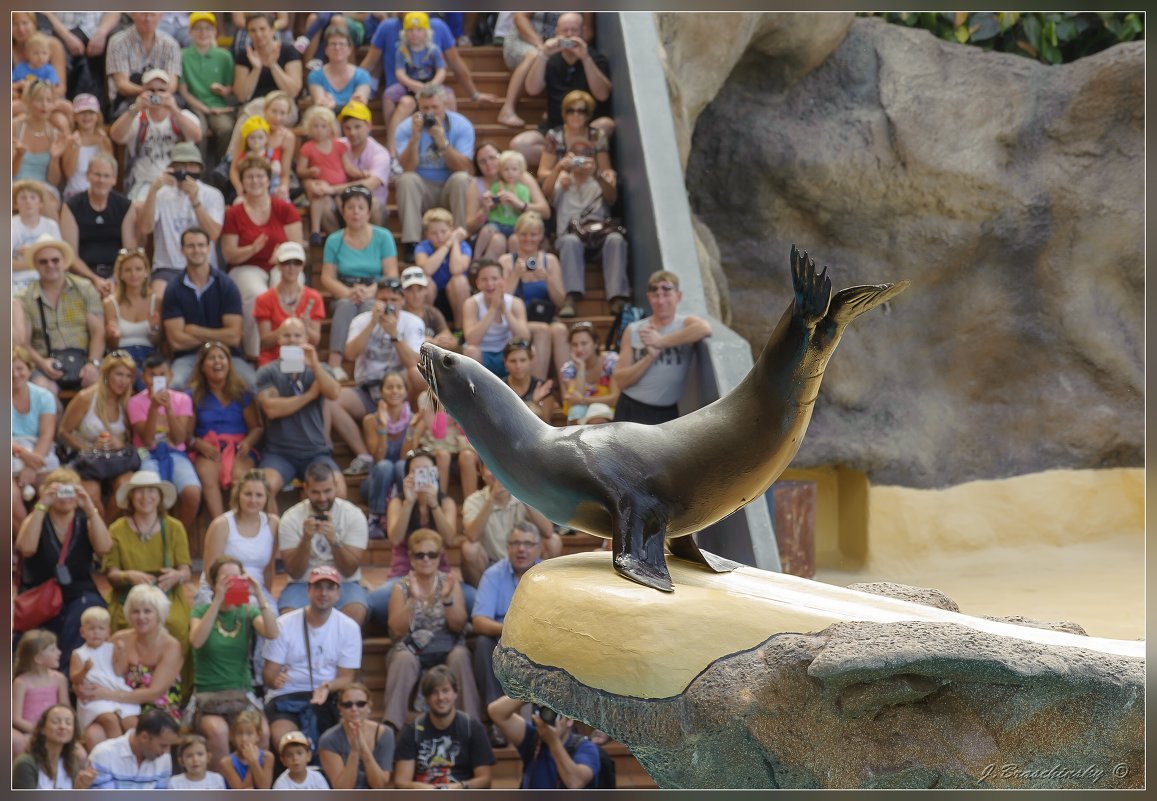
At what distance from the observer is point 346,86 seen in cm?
863

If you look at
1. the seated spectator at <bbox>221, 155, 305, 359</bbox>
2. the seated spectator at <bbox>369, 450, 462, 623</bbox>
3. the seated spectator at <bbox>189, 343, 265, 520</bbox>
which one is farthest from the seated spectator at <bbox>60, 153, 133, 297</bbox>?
the seated spectator at <bbox>369, 450, 462, 623</bbox>

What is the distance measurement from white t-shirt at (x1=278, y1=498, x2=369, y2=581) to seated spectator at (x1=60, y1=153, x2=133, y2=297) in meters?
1.81

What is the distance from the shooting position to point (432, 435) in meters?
7.18

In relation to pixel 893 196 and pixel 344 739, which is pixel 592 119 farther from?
pixel 344 739

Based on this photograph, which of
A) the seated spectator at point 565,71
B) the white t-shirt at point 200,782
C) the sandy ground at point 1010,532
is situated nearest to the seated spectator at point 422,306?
the seated spectator at point 565,71

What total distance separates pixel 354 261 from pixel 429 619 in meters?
2.15

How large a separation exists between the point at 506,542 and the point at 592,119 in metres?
2.99

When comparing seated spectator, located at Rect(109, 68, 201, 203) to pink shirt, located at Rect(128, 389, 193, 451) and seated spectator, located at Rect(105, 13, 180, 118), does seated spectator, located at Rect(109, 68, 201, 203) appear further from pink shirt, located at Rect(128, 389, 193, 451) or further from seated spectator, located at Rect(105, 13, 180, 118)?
pink shirt, located at Rect(128, 389, 193, 451)

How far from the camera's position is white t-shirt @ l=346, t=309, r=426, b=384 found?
7.35 meters

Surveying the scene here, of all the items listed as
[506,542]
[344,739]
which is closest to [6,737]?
[344,739]

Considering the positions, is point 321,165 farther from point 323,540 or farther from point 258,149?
point 323,540

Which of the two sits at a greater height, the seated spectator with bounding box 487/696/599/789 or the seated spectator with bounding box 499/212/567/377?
the seated spectator with bounding box 499/212/567/377
